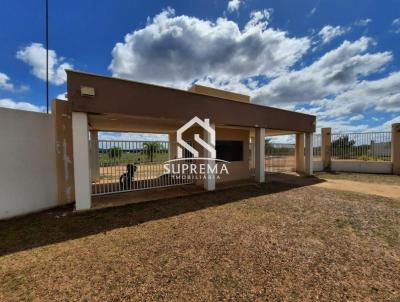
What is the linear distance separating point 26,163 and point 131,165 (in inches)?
147

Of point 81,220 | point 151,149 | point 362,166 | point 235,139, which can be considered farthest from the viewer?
point 362,166

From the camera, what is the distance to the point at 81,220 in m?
5.43

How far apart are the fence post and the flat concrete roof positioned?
7.50m

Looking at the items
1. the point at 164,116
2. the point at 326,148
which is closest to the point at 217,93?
the point at 164,116

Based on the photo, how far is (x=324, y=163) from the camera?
52.6ft

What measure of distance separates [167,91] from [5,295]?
6.61m

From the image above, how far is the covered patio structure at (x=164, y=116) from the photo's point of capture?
238 inches

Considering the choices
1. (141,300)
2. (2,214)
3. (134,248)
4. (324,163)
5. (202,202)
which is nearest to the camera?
(141,300)

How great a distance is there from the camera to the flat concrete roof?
596 cm

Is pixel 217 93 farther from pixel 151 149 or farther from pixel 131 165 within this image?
pixel 131 165

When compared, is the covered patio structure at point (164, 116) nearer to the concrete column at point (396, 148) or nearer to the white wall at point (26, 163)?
the white wall at point (26, 163)

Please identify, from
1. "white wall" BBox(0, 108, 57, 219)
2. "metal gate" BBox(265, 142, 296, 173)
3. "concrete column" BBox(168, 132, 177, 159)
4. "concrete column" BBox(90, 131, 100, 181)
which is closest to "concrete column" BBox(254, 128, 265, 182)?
"metal gate" BBox(265, 142, 296, 173)

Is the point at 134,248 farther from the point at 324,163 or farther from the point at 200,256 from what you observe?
the point at 324,163

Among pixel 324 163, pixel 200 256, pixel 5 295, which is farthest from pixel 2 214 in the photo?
pixel 324 163
